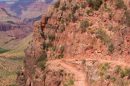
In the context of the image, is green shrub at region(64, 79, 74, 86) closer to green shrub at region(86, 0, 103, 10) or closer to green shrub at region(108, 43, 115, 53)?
green shrub at region(108, 43, 115, 53)

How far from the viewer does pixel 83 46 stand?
37.9 meters

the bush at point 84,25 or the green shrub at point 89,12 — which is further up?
the green shrub at point 89,12

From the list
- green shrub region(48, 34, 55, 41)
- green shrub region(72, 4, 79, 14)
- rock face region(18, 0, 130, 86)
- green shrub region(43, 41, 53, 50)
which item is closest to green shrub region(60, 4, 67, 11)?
rock face region(18, 0, 130, 86)

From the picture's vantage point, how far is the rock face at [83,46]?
33.5m

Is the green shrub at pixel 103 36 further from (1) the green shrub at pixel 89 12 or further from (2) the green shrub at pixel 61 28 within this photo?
(2) the green shrub at pixel 61 28

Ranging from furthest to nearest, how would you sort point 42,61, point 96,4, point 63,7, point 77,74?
point 63,7 < point 42,61 < point 96,4 < point 77,74

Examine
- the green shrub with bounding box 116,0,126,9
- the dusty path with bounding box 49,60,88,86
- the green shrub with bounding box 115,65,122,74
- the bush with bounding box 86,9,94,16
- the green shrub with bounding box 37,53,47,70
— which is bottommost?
the green shrub with bounding box 37,53,47,70

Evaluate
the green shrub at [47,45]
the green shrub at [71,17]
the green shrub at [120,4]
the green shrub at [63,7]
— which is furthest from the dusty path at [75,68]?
the green shrub at [63,7]

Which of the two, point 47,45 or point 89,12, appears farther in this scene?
point 47,45

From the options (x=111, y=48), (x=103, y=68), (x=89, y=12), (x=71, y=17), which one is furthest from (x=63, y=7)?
(x=103, y=68)

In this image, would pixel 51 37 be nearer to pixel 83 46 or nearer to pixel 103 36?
pixel 83 46

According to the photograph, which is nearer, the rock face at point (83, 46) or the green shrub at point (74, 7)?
the rock face at point (83, 46)

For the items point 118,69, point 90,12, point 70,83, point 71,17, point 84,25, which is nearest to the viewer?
point 118,69

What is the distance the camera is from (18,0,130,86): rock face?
33.5 meters
